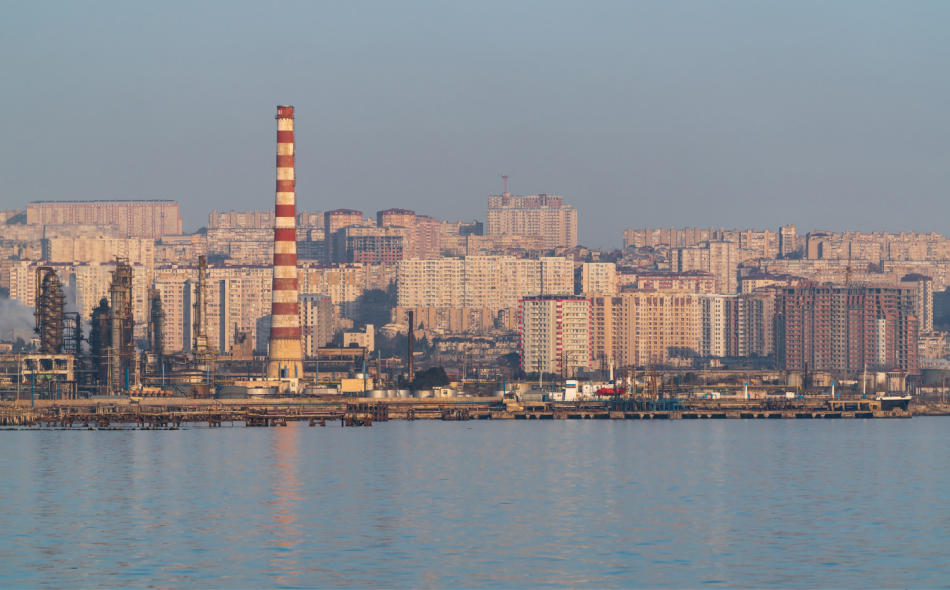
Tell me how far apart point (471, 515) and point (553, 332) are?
116 meters

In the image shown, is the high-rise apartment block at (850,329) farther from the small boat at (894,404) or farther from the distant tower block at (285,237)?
the distant tower block at (285,237)

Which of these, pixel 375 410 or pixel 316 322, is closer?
pixel 375 410

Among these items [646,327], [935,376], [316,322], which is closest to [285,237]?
[935,376]

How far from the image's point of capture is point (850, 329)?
168 metres

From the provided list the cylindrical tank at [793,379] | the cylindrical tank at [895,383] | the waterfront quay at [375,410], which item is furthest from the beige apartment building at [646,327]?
the waterfront quay at [375,410]

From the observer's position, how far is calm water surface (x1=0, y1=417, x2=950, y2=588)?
2511 centimetres

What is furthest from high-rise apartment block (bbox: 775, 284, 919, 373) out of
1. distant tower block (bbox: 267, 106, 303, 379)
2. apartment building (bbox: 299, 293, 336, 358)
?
distant tower block (bbox: 267, 106, 303, 379)

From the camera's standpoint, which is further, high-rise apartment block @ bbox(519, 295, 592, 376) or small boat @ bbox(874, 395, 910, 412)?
high-rise apartment block @ bbox(519, 295, 592, 376)

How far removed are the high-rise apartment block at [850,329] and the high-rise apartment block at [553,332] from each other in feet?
91.5

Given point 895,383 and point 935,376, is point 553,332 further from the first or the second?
point 935,376

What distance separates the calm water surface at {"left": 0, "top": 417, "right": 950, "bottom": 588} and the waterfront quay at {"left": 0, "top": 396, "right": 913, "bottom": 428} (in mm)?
17063

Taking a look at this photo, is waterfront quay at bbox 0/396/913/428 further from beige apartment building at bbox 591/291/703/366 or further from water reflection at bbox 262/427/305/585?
beige apartment building at bbox 591/291/703/366

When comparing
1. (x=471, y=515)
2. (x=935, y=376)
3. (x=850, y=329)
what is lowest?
(x=471, y=515)

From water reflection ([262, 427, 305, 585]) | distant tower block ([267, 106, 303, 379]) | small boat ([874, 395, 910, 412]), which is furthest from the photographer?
small boat ([874, 395, 910, 412])
